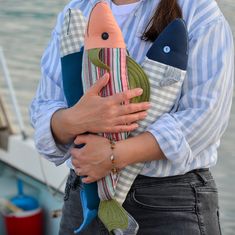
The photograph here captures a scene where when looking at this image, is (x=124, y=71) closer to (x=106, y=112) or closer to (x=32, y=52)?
(x=106, y=112)

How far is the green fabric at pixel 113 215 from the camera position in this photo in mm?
1155

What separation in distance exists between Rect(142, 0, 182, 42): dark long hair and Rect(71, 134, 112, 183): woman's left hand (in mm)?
219

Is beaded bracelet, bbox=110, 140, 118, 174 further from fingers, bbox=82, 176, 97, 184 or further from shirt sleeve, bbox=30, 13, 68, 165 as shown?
shirt sleeve, bbox=30, 13, 68, 165

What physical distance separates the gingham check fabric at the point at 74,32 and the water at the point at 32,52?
1219 millimetres

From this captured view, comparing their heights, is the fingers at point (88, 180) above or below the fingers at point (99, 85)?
below

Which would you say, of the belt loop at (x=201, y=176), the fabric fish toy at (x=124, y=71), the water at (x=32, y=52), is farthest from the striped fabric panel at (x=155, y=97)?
the water at (x=32, y=52)

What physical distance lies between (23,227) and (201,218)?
139 cm

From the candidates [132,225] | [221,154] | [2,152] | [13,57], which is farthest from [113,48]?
[13,57]

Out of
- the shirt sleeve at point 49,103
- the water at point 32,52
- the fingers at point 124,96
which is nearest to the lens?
the fingers at point 124,96

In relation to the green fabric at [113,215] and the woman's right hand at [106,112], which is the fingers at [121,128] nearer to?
the woman's right hand at [106,112]

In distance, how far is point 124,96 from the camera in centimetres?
112

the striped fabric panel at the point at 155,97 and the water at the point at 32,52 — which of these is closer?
the striped fabric panel at the point at 155,97

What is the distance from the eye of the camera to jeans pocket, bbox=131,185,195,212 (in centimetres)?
118

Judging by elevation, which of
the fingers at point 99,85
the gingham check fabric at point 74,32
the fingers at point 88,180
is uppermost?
the gingham check fabric at point 74,32
